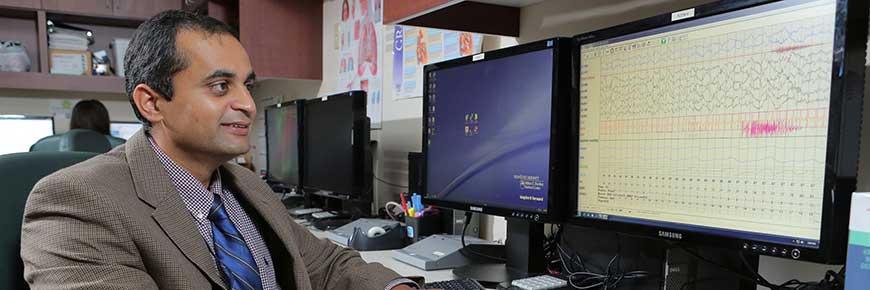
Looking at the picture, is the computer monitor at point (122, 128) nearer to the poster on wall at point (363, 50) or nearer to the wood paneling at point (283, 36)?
the wood paneling at point (283, 36)

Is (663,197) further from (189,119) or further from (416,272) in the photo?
(189,119)

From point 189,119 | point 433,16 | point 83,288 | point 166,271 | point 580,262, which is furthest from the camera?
point 433,16

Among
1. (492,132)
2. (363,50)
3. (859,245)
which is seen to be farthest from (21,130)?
(859,245)

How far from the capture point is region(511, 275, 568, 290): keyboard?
985 mm

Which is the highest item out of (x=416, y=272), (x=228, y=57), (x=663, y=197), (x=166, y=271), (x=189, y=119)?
(x=228, y=57)

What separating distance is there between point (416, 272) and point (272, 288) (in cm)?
35

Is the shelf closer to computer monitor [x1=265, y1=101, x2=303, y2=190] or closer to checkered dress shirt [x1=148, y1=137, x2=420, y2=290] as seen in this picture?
computer monitor [x1=265, y1=101, x2=303, y2=190]

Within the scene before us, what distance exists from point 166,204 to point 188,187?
0.10 meters

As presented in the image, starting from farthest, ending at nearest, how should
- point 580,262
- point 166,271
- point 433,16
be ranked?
point 433,16
point 580,262
point 166,271

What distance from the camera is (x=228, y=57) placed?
0.94 m

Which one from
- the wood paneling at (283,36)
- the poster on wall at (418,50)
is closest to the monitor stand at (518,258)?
the poster on wall at (418,50)

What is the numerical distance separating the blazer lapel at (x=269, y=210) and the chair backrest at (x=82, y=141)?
222 cm

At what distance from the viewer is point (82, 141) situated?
2.90 meters

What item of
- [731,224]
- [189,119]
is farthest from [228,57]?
[731,224]
